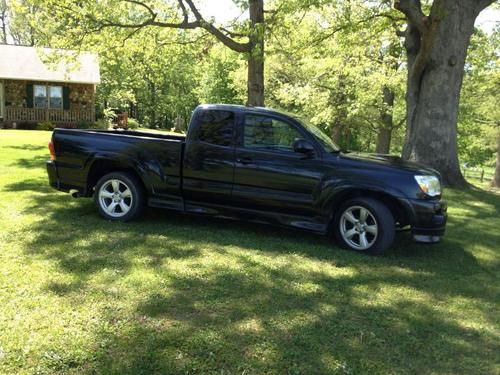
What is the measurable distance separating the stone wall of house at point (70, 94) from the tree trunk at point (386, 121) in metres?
17.9

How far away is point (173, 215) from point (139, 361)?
4.41m

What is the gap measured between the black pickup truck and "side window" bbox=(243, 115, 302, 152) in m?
0.01

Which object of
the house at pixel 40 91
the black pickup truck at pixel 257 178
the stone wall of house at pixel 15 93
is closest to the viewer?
the black pickup truck at pixel 257 178

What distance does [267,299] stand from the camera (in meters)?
4.59

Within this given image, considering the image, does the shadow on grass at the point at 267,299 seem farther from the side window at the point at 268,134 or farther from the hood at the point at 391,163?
the side window at the point at 268,134

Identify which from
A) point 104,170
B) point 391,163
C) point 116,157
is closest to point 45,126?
point 104,170

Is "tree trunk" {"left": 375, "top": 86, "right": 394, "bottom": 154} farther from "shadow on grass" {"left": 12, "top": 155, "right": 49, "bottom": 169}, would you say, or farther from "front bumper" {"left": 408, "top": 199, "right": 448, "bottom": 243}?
"front bumper" {"left": 408, "top": 199, "right": 448, "bottom": 243}

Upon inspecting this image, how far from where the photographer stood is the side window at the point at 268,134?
6.54 m

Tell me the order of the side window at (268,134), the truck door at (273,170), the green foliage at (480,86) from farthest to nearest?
the green foliage at (480,86) → the side window at (268,134) → the truck door at (273,170)

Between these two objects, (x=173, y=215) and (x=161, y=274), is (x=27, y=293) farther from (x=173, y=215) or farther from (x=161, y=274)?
(x=173, y=215)

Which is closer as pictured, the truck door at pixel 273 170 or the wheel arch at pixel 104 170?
the truck door at pixel 273 170

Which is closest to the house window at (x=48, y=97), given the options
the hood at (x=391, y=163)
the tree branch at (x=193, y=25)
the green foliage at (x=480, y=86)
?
the tree branch at (x=193, y=25)

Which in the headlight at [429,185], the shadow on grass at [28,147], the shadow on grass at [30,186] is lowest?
the shadow on grass at [28,147]

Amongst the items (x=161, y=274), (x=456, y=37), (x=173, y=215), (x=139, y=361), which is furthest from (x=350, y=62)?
(x=139, y=361)
